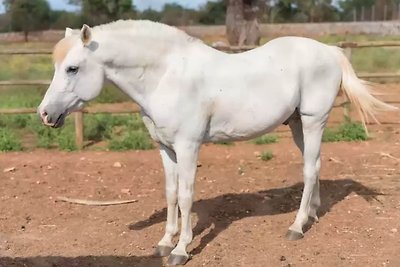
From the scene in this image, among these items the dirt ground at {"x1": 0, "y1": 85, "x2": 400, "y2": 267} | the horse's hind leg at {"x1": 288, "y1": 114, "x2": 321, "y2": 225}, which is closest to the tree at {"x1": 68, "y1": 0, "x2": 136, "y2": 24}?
the dirt ground at {"x1": 0, "y1": 85, "x2": 400, "y2": 267}

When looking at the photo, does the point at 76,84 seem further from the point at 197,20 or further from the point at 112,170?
the point at 197,20

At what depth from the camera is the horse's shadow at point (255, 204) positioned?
16.5 ft

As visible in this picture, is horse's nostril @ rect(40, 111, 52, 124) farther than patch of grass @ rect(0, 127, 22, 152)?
No

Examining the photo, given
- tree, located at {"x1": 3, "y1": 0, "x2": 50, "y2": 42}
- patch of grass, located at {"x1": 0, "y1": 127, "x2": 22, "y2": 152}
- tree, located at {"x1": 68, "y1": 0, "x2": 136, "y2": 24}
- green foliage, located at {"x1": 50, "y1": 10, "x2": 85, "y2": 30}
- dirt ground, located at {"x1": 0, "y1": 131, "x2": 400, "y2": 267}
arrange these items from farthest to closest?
green foliage, located at {"x1": 50, "y1": 10, "x2": 85, "y2": 30}
tree, located at {"x1": 68, "y1": 0, "x2": 136, "y2": 24}
tree, located at {"x1": 3, "y1": 0, "x2": 50, "y2": 42}
patch of grass, located at {"x1": 0, "y1": 127, "x2": 22, "y2": 152}
dirt ground, located at {"x1": 0, "y1": 131, "x2": 400, "y2": 267}

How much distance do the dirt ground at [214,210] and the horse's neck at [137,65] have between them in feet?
3.99

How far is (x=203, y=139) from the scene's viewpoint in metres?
4.29

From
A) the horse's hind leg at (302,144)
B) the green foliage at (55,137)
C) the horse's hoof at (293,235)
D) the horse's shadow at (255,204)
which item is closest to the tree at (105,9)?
the green foliage at (55,137)

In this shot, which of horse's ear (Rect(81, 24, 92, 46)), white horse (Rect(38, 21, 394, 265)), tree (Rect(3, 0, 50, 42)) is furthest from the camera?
tree (Rect(3, 0, 50, 42))

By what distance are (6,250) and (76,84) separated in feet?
4.60

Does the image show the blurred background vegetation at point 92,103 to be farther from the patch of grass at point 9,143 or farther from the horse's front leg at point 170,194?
the horse's front leg at point 170,194

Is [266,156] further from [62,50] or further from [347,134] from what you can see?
[62,50]

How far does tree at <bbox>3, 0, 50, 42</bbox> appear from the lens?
3896 centimetres

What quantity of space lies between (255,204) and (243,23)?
25.0 feet

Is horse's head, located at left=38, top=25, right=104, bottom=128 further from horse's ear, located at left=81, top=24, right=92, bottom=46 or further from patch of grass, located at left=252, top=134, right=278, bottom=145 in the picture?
patch of grass, located at left=252, top=134, right=278, bottom=145
